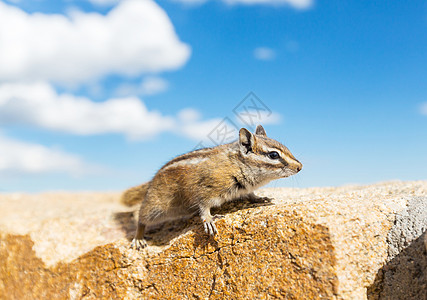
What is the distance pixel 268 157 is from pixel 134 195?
341 cm

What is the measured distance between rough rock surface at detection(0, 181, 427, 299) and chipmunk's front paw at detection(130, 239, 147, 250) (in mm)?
132

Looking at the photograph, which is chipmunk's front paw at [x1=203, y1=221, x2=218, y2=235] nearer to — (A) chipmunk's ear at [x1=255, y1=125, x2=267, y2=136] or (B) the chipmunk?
(B) the chipmunk

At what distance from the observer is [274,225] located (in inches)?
176

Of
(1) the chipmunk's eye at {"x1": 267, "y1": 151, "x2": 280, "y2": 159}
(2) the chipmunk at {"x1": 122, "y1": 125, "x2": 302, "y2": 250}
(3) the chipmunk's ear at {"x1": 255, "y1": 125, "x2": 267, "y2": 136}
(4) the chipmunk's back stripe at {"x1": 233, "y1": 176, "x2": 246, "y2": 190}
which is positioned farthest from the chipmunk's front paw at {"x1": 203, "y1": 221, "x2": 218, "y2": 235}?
(3) the chipmunk's ear at {"x1": 255, "y1": 125, "x2": 267, "y2": 136}

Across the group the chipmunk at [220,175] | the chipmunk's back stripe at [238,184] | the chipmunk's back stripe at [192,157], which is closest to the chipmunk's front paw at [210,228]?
the chipmunk at [220,175]

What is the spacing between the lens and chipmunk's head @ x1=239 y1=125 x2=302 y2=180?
17.3 ft

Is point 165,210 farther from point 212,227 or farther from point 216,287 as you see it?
point 216,287

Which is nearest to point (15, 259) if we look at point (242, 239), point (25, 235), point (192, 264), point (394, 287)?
point (25, 235)

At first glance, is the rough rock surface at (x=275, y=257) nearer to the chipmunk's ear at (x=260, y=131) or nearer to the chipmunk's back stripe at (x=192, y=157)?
the chipmunk's back stripe at (x=192, y=157)

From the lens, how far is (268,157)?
17.4 feet

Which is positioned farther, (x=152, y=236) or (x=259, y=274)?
(x=152, y=236)

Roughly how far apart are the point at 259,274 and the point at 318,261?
761 millimetres

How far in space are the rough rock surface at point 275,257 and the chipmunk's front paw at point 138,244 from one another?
132 millimetres

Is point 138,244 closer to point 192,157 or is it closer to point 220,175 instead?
point 192,157
